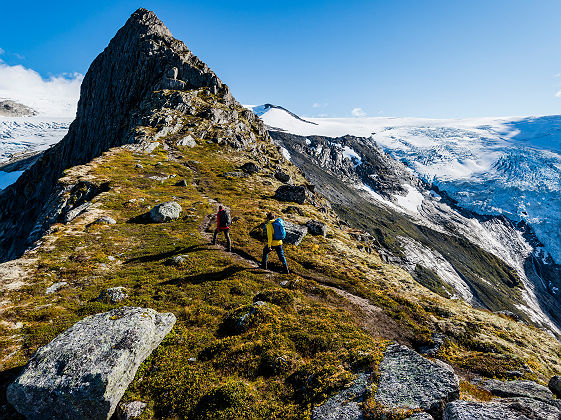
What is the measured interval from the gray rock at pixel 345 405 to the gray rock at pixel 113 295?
12.9 m

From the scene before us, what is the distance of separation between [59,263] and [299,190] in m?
41.4

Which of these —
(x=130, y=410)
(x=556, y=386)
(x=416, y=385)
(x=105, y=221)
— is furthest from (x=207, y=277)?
(x=556, y=386)

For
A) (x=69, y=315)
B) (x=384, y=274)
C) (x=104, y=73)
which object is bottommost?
(x=384, y=274)

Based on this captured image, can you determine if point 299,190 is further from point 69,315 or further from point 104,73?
point 104,73

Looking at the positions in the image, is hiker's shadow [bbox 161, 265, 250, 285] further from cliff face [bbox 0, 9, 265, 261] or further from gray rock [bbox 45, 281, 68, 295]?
cliff face [bbox 0, 9, 265, 261]

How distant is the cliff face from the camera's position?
113125mm

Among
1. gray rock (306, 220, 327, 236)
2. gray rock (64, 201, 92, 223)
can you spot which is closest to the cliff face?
gray rock (64, 201, 92, 223)

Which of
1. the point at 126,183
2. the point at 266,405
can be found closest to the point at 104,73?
the point at 126,183

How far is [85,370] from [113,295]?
25.8ft

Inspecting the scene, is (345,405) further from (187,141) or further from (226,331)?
(187,141)

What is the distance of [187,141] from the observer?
9494cm

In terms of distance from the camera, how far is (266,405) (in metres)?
9.55

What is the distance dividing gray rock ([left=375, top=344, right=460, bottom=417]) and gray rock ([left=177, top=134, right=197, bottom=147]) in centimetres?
9390

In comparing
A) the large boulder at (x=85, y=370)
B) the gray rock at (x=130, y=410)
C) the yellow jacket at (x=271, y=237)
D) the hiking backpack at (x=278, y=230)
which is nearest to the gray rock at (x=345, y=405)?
the gray rock at (x=130, y=410)
